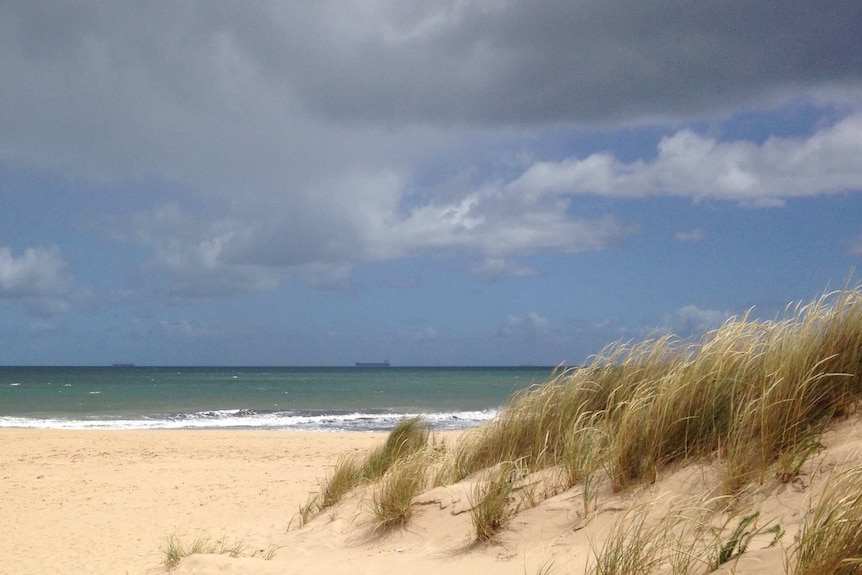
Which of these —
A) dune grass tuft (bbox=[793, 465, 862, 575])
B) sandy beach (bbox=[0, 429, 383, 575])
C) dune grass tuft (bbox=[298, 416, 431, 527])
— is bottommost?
sandy beach (bbox=[0, 429, 383, 575])

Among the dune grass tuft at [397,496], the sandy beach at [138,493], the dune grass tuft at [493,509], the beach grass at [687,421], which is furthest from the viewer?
the sandy beach at [138,493]

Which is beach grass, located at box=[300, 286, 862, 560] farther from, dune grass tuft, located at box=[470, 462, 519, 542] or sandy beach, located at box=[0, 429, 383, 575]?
sandy beach, located at box=[0, 429, 383, 575]

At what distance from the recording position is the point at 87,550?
919 centimetres

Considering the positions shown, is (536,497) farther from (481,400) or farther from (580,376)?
(481,400)

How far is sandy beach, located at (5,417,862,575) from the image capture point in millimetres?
4840

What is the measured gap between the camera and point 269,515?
10719mm

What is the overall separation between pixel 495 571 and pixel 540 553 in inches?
14.3

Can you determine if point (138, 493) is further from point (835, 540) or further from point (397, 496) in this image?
point (835, 540)

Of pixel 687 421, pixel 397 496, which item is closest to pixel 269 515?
pixel 397 496

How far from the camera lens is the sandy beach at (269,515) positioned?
484cm

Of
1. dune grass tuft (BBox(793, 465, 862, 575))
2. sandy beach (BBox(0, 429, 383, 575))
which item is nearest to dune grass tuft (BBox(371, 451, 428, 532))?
sandy beach (BBox(0, 429, 383, 575))

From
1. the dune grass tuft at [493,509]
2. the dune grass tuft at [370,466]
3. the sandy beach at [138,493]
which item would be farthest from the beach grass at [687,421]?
the sandy beach at [138,493]

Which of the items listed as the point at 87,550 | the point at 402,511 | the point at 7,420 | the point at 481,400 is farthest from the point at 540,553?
the point at 481,400

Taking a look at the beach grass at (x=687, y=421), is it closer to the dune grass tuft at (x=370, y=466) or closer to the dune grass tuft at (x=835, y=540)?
the dune grass tuft at (x=835, y=540)
